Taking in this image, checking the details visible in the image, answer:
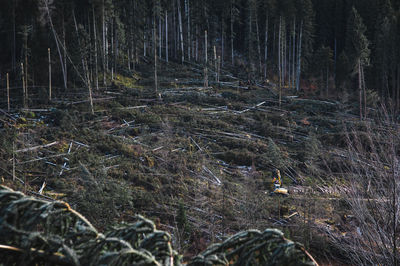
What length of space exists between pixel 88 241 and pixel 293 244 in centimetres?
169

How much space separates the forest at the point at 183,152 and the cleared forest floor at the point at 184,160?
0.27ft

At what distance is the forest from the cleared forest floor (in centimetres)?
8

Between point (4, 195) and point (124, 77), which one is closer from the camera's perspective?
point (4, 195)

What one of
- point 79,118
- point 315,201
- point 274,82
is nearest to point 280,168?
point 315,201

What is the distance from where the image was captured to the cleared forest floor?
40.4 ft

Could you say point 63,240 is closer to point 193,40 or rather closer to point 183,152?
point 183,152

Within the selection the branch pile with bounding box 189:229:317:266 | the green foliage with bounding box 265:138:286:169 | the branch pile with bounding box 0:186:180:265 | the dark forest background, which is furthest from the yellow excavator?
the branch pile with bounding box 0:186:180:265

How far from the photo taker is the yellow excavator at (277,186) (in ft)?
49.6

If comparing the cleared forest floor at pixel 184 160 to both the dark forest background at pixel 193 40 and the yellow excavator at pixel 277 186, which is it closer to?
the yellow excavator at pixel 277 186

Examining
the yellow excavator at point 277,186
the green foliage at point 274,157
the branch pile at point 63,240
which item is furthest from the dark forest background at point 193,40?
the branch pile at point 63,240

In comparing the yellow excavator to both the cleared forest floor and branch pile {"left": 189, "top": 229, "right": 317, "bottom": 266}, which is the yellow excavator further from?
branch pile {"left": 189, "top": 229, "right": 317, "bottom": 266}

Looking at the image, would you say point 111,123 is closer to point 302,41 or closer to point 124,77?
point 124,77

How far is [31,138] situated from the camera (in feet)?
57.0

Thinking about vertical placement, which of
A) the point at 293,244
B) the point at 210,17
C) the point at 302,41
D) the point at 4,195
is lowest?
the point at 293,244
